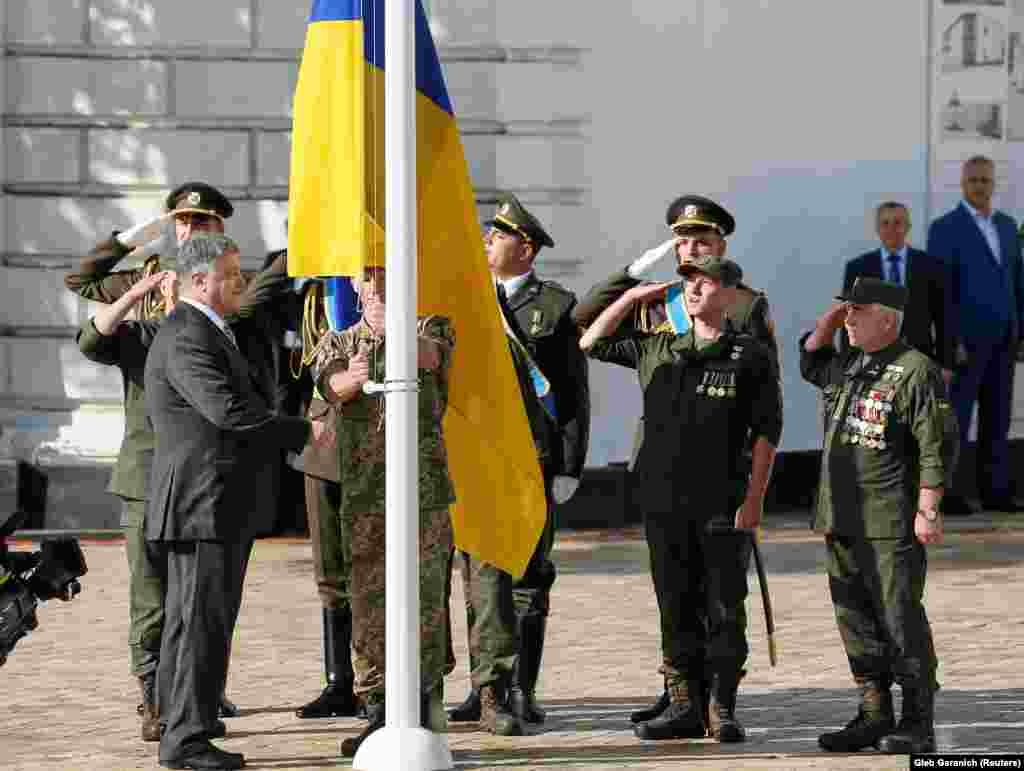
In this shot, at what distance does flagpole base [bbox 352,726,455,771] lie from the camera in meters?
8.92

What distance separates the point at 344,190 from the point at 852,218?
8.96 m

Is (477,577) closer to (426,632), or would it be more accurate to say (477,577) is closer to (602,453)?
(426,632)

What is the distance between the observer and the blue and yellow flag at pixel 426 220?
31.5 feet

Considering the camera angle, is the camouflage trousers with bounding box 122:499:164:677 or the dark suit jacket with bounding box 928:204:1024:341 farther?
the dark suit jacket with bounding box 928:204:1024:341

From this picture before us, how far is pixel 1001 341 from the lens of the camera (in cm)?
1778

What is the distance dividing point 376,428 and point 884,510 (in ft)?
6.60

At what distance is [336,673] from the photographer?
34.4ft

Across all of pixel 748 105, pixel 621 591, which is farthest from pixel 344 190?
pixel 748 105

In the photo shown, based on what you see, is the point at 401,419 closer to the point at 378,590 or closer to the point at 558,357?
the point at 378,590

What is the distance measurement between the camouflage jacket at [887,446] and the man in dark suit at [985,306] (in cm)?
793

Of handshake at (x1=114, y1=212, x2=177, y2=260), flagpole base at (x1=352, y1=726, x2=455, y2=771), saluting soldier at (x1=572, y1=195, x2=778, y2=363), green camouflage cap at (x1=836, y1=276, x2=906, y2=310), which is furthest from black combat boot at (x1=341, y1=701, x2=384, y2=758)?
green camouflage cap at (x1=836, y1=276, x2=906, y2=310)

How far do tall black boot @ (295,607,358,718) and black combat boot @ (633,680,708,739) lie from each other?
127 centimetres

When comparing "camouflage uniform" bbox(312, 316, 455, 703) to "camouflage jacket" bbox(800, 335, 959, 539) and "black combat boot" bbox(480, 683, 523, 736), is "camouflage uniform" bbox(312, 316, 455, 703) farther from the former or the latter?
"camouflage jacket" bbox(800, 335, 959, 539)

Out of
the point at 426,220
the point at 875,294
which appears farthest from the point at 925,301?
the point at 426,220
